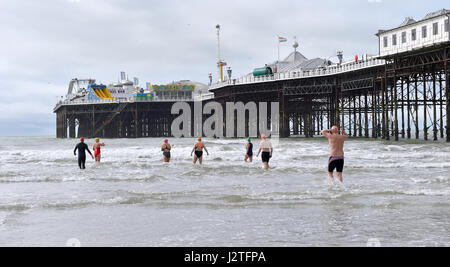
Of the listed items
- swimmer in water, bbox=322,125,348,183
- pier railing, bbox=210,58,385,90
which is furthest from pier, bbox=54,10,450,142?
swimmer in water, bbox=322,125,348,183

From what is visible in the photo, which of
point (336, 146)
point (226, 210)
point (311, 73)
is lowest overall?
point (226, 210)

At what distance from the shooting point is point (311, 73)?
185 feet

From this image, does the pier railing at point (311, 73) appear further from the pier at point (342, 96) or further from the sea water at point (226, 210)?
the sea water at point (226, 210)

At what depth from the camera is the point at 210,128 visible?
85812mm

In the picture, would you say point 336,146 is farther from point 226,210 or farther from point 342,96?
point 342,96

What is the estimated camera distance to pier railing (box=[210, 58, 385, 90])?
4788 cm

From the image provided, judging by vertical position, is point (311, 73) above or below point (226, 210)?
above

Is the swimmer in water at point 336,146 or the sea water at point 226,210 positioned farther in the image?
the swimmer in water at point 336,146

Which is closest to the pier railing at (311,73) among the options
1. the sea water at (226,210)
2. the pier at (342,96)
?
the pier at (342,96)

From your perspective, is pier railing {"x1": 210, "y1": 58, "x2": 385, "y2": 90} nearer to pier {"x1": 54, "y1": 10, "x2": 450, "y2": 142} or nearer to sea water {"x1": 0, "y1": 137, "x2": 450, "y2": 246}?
pier {"x1": 54, "y1": 10, "x2": 450, "y2": 142}

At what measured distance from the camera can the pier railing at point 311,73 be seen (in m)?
47.9

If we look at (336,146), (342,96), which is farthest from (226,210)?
(342,96)
